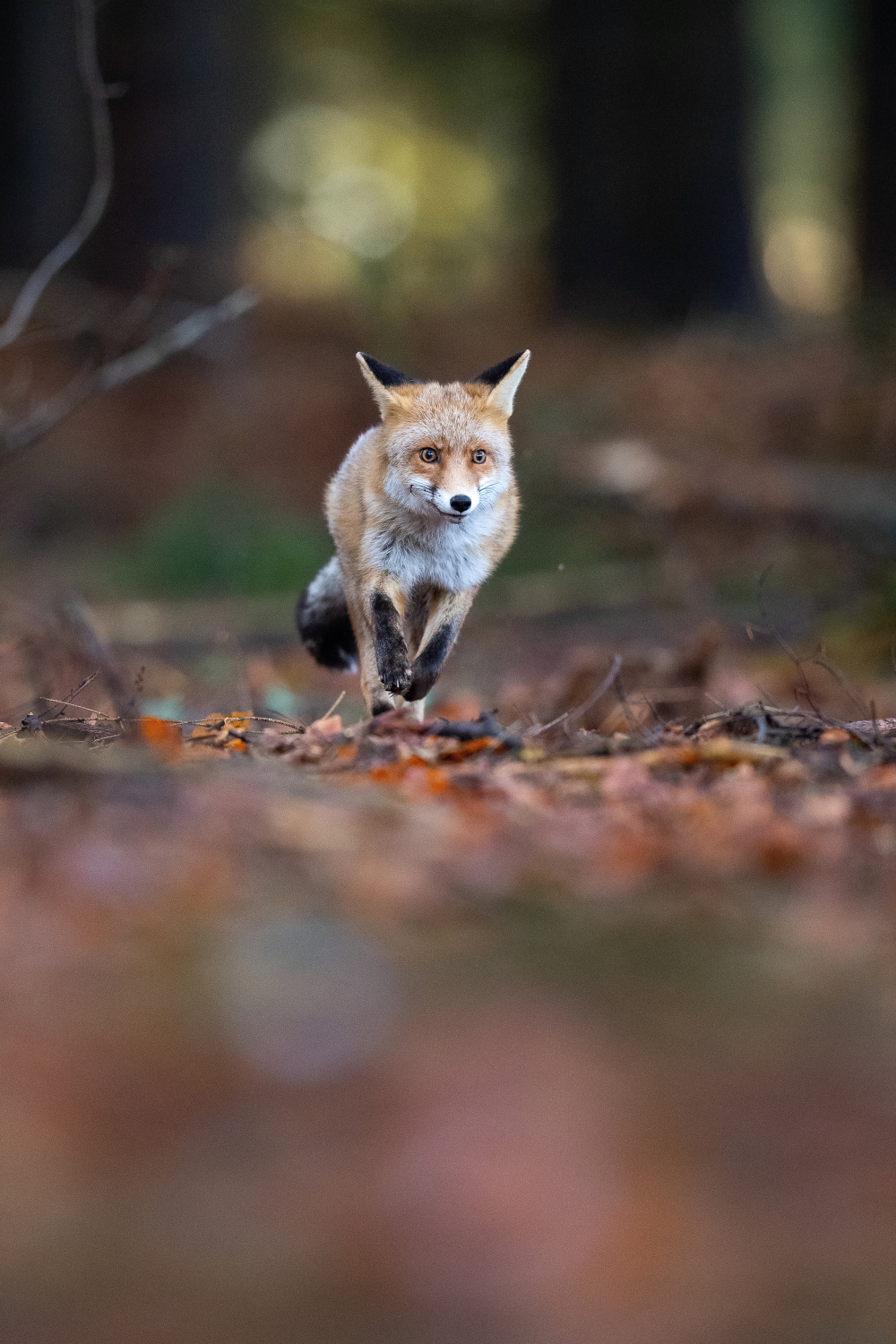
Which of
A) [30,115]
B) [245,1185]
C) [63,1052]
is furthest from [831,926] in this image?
[30,115]

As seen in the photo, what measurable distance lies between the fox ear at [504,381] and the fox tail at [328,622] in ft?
3.43

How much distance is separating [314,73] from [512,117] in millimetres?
4923

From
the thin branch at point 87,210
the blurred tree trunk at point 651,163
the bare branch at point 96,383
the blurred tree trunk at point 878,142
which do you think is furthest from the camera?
the blurred tree trunk at point 878,142

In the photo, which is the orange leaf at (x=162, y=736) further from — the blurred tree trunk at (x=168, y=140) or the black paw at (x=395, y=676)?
the blurred tree trunk at (x=168, y=140)

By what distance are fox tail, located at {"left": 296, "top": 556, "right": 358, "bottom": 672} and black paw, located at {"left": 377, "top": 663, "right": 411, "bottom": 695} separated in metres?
0.92

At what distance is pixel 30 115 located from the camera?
786 inches

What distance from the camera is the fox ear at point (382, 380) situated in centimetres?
520

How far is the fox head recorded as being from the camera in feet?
16.1

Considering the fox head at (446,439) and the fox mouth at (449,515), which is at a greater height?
the fox head at (446,439)

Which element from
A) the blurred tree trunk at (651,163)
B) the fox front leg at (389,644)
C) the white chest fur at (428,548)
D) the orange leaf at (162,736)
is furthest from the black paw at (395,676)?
the blurred tree trunk at (651,163)

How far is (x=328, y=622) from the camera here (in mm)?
5926

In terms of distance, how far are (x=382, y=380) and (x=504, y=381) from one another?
0.49 metres

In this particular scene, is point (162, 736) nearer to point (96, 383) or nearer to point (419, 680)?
point (419, 680)

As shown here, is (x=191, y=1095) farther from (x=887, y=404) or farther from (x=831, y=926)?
(x=887, y=404)
